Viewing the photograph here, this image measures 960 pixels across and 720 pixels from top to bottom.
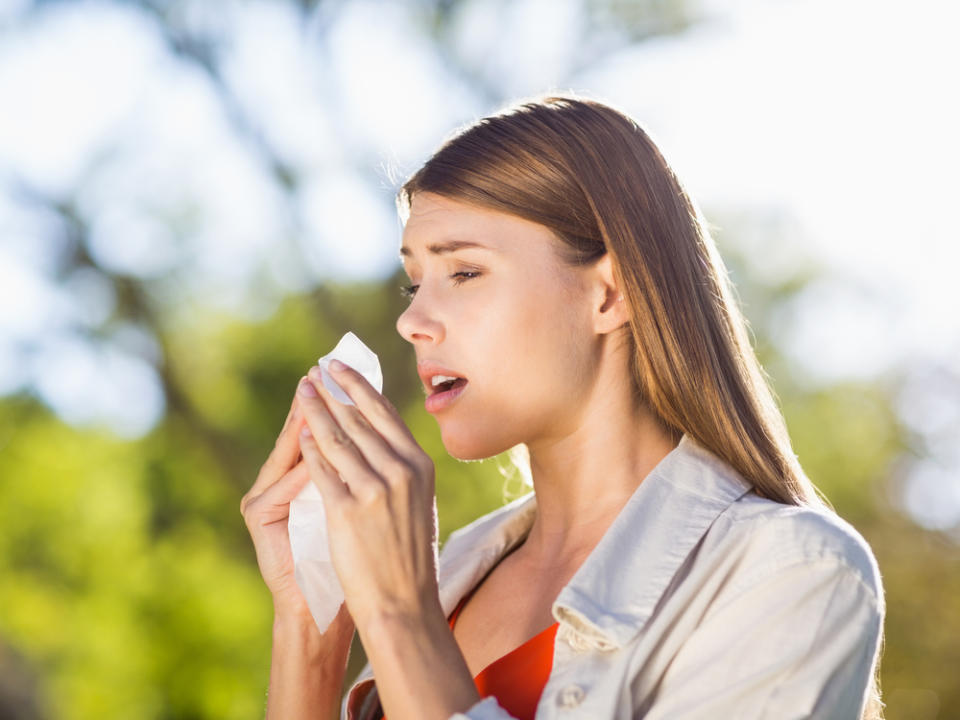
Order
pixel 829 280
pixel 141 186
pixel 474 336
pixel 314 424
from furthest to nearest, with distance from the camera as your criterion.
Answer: pixel 829 280 → pixel 141 186 → pixel 474 336 → pixel 314 424

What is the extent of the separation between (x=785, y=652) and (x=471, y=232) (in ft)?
3.85

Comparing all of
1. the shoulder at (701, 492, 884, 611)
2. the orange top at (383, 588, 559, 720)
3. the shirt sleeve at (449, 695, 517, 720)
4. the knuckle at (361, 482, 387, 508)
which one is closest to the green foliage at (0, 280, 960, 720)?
the orange top at (383, 588, 559, 720)

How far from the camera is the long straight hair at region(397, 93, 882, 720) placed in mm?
2316

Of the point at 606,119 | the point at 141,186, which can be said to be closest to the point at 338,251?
the point at 141,186

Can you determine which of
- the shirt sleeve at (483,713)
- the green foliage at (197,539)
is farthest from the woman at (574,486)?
the green foliage at (197,539)

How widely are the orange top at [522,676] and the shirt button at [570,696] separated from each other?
0.22 m

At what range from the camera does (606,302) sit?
244 cm

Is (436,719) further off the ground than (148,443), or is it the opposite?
(436,719)

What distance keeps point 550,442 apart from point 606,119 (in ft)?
2.75

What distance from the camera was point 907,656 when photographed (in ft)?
42.5

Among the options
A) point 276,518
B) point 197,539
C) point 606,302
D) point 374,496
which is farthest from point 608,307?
point 197,539

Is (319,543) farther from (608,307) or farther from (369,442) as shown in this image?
(608,307)

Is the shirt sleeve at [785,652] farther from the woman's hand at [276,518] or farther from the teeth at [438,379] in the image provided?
the woman's hand at [276,518]

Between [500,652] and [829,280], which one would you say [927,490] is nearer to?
[829,280]
